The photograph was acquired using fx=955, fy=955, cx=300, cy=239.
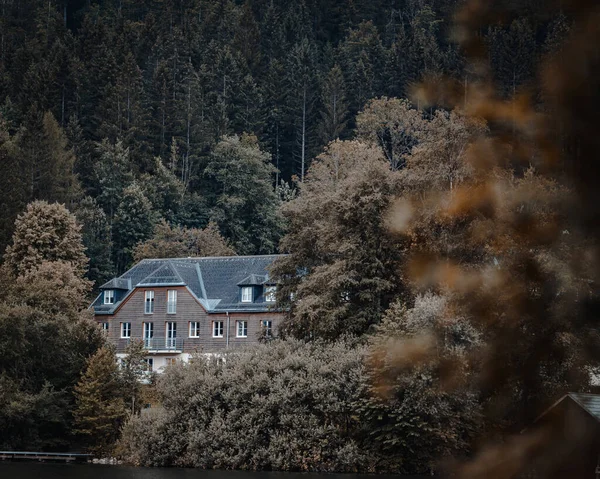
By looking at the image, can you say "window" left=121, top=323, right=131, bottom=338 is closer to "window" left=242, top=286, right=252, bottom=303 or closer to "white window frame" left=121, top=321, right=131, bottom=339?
"white window frame" left=121, top=321, right=131, bottom=339

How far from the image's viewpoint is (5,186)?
295 feet

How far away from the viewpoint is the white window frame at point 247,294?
68.9 m

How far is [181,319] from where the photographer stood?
70500mm

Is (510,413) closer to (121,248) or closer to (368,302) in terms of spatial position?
(368,302)

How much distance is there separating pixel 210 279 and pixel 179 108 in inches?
2077

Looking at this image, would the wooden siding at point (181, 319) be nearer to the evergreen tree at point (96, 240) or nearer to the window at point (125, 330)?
the window at point (125, 330)

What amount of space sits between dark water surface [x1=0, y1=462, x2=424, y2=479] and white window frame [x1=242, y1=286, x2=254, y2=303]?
25.1 meters

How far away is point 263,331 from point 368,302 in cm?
826

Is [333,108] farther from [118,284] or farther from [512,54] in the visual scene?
[512,54]

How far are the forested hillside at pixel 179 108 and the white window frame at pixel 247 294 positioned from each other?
28.6 metres

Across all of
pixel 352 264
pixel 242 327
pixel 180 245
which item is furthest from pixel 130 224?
pixel 352 264

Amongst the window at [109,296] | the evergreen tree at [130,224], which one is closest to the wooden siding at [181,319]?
the window at [109,296]

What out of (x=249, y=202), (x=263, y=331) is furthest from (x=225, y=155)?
(x=263, y=331)

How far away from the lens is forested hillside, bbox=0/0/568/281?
102m
